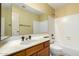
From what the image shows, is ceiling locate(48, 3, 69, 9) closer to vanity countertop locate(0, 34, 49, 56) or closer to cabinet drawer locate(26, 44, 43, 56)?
vanity countertop locate(0, 34, 49, 56)

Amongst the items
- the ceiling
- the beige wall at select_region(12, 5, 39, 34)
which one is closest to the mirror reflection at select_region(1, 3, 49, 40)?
the beige wall at select_region(12, 5, 39, 34)

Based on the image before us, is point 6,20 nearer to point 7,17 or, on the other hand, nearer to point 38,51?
point 7,17

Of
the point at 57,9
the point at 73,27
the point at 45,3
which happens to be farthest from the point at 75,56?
the point at 45,3

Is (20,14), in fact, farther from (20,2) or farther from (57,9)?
(57,9)

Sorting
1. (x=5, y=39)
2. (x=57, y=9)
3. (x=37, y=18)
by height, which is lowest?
(x=5, y=39)

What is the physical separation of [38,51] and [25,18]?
0.52 metres

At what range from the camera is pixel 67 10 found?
155cm

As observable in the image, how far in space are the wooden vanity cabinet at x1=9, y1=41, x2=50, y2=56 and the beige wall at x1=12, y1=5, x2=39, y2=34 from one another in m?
0.26

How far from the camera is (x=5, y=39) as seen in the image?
144 cm

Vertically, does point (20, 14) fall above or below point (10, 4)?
below

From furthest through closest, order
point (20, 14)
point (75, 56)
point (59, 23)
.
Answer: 1. point (59, 23)
2. point (20, 14)
3. point (75, 56)

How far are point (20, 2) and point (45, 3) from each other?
13.5 inches

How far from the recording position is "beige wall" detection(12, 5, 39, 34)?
4.80 ft

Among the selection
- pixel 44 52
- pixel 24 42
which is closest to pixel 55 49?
pixel 44 52
